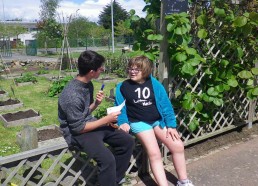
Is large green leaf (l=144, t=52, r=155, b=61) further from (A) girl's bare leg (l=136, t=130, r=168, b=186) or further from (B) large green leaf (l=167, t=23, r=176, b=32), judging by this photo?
(A) girl's bare leg (l=136, t=130, r=168, b=186)

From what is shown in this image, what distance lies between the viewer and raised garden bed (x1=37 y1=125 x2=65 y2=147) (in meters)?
5.05

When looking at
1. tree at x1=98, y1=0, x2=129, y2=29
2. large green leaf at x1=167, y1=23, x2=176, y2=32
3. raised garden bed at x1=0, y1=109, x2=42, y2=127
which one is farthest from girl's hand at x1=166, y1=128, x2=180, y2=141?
tree at x1=98, y1=0, x2=129, y2=29

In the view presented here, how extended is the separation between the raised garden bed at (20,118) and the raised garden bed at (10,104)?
93 centimetres

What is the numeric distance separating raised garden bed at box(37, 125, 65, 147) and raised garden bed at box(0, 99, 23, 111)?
2330mm

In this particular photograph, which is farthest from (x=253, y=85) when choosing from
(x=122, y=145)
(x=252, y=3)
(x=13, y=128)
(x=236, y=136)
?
(x=13, y=128)

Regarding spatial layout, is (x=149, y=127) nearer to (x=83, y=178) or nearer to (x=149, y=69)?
(x=149, y=69)

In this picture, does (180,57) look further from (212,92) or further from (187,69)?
(212,92)

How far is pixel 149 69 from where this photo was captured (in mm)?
3168

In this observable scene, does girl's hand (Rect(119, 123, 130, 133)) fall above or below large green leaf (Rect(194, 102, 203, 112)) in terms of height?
below

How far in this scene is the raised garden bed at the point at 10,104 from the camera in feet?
24.6

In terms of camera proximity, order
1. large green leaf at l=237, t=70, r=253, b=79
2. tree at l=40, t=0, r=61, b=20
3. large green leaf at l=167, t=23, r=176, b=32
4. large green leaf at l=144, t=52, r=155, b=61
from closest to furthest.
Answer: large green leaf at l=167, t=23, r=176, b=32
large green leaf at l=144, t=52, r=155, b=61
large green leaf at l=237, t=70, r=253, b=79
tree at l=40, t=0, r=61, b=20

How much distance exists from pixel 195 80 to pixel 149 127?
115 cm

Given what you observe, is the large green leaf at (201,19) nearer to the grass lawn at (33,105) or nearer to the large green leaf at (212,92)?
the large green leaf at (212,92)

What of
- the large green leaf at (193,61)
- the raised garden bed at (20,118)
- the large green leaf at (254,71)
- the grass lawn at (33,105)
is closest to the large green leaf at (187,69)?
the large green leaf at (193,61)
